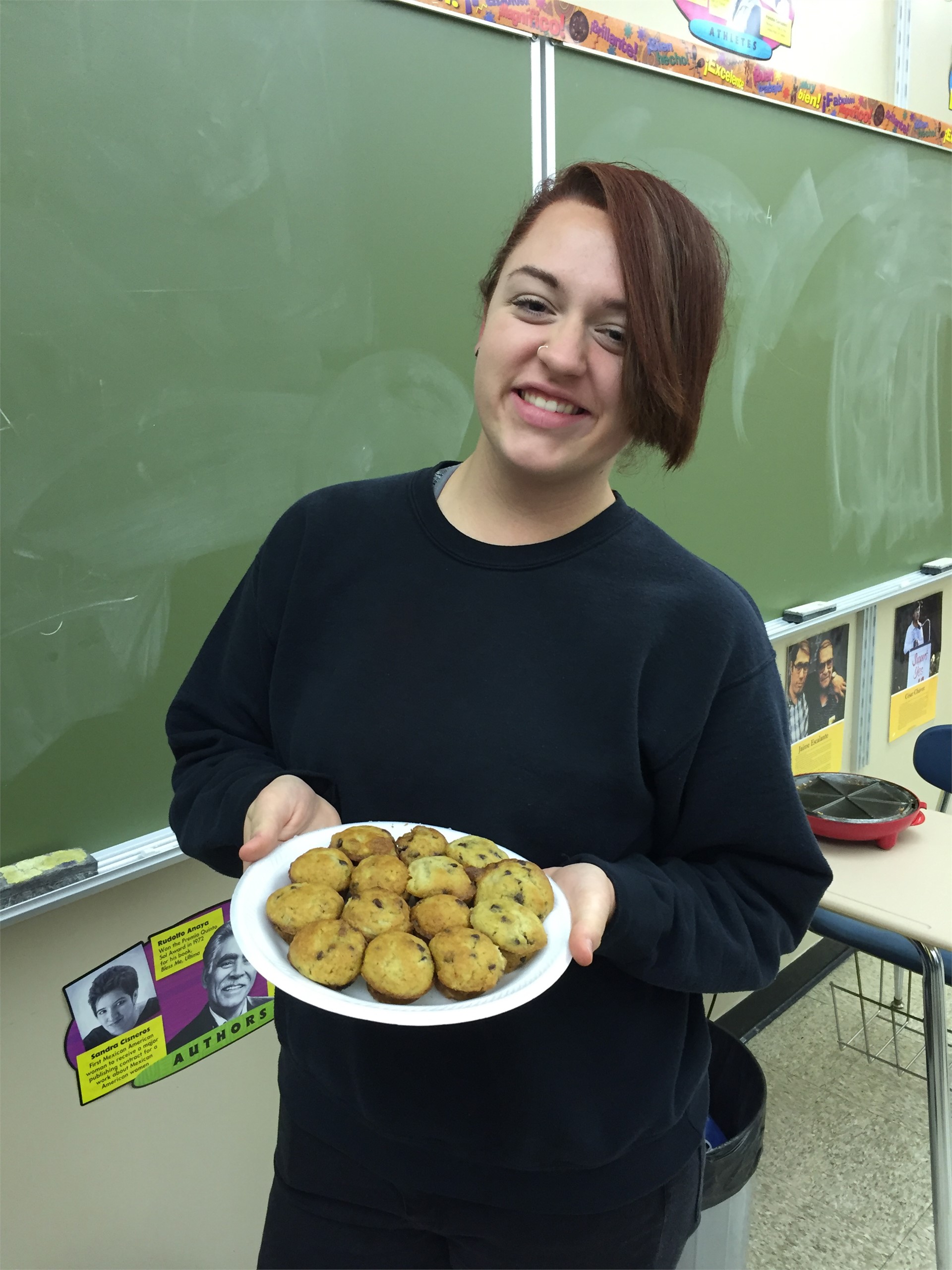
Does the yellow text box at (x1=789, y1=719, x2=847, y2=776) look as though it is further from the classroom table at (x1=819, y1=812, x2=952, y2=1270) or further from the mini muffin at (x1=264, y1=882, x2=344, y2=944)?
the mini muffin at (x1=264, y1=882, x2=344, y2=944)

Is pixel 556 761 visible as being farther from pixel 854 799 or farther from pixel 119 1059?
pixel 854 799

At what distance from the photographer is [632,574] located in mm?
1000

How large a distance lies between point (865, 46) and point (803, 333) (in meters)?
0.92

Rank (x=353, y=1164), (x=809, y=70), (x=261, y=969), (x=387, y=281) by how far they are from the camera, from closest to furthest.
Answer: (x=261, y=969) → (x=353, y=1164) → (x=387, y=281) → (x=809, y=70)

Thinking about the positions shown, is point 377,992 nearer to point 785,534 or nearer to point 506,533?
point 506,533

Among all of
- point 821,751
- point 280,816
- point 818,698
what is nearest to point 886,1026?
point 821,751

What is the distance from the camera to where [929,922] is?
1.71 meters

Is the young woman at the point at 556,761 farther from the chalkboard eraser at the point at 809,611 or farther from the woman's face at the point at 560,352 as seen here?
the chalkboard eraser at the point at 809,611

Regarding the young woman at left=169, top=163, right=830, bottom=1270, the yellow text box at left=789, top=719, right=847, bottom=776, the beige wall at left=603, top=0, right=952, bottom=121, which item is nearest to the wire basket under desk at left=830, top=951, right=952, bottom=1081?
the yellow text box at left=789, top=719, right=847, bottom=776

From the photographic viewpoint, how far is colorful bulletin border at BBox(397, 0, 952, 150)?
1.58m

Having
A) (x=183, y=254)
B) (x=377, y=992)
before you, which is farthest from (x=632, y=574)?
(x=183, y=254)

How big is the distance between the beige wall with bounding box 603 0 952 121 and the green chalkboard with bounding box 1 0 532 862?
890 millimetres

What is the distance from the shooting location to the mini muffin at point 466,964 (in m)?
0.87

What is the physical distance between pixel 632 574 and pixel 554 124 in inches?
45.9
